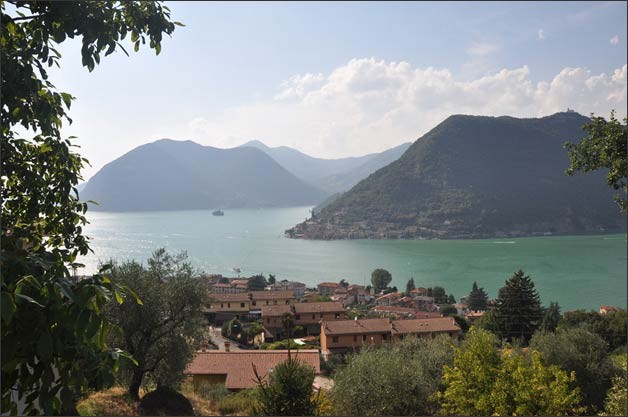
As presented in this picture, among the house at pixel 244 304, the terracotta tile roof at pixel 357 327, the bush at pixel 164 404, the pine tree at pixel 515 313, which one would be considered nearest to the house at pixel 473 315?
the pine tree at pixel 515 313

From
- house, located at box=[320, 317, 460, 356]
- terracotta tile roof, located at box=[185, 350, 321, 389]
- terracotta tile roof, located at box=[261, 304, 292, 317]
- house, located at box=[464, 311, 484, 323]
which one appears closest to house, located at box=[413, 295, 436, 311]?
house, located at box=[464, 311, 484, 323]

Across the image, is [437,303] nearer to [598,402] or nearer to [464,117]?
[598,402]

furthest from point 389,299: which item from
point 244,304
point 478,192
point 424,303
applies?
point 478,192

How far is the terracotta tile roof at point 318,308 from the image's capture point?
26.8m

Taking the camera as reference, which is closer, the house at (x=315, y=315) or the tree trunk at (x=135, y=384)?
the tree trunk at (x=135, y=384)

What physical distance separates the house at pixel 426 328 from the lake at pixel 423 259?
1280cm

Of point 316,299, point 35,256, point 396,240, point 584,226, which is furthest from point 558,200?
point 35,256

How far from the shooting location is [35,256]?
1392 mm

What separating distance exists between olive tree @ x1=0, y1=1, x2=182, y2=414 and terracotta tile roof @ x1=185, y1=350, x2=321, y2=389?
10.2 m

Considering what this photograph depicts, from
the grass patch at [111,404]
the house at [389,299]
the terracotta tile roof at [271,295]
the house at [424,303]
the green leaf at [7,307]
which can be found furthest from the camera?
the house at [389,299]

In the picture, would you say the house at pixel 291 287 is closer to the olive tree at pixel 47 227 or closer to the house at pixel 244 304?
the house at pixel 244 304

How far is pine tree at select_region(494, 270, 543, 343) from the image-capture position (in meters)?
22.7

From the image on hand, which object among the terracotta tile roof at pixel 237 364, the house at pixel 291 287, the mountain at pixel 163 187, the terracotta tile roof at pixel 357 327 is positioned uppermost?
the mountain at pixel 163 187

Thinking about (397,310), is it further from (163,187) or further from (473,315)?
(163,187)
